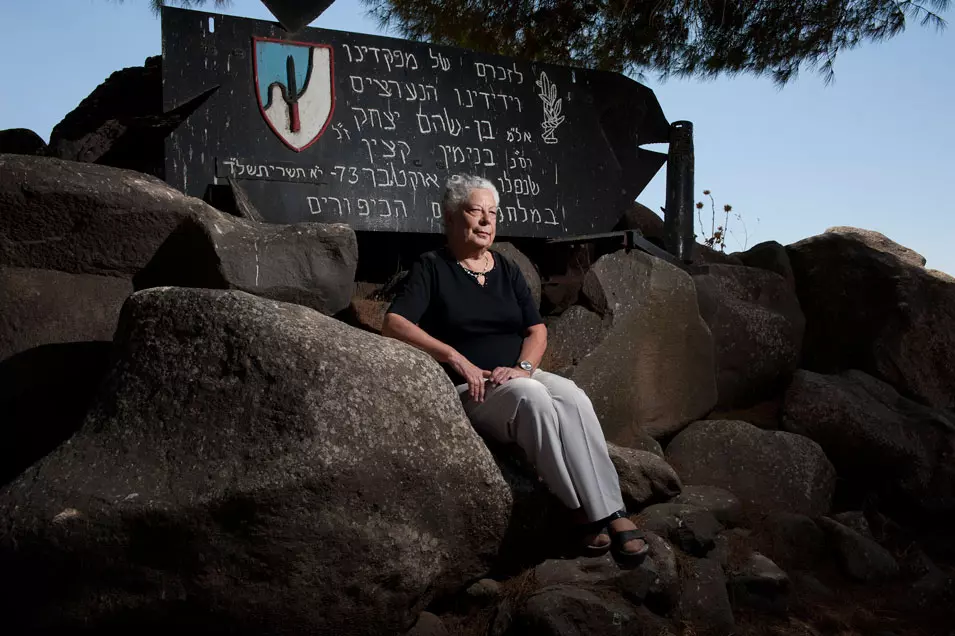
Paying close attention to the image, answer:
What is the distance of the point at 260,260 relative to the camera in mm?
4445

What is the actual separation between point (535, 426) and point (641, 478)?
2.73 feet

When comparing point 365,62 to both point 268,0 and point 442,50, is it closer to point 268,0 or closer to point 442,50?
point 442,50

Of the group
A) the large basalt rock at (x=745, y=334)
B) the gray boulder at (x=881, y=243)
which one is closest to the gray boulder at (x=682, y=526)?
the large basalt rock at (x=745, y=334)

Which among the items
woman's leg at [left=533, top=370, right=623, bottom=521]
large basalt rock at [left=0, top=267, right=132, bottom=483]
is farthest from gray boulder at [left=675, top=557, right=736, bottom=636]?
large basalt rock at [left=0, top=267, right=132, bottom=483]

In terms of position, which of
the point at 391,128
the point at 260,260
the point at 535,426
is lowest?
the point at 535,426

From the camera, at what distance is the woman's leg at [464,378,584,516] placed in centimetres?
358

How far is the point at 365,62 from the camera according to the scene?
5938mm

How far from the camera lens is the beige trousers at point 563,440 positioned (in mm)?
3580

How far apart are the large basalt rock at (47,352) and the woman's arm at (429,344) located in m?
1.24

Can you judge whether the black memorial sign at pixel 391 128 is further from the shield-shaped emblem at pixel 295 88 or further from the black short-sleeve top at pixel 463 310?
the black short-sleeve top at pixel 463 310

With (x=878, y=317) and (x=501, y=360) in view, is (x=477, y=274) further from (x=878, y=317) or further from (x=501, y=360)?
(x=878, y=317)

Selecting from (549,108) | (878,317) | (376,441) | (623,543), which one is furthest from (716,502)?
(549,108)

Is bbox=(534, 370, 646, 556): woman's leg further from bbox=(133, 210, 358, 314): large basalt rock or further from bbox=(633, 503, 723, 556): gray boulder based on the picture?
bbox=(133, 210, 358, 314): large basalt rock

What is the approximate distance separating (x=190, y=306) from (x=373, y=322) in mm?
2137
